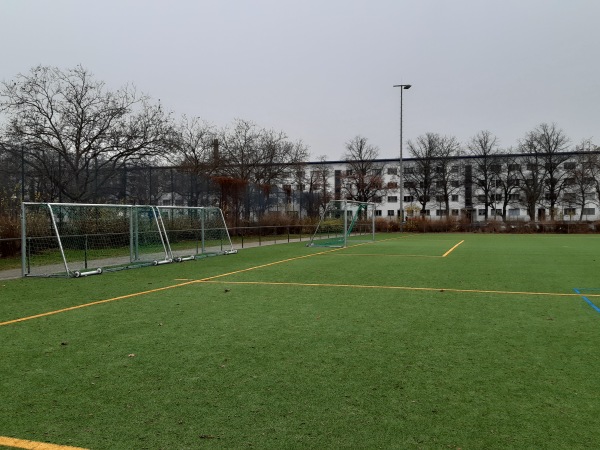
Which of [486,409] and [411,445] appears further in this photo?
[486,409]

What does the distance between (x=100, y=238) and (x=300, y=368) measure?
12.4 m

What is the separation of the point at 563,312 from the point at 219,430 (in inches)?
241

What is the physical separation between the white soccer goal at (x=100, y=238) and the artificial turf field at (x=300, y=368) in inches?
167

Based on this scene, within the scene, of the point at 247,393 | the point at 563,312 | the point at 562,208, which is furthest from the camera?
the point at 562,208

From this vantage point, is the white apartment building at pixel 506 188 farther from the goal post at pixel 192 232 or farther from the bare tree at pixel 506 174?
the goal post at pixel 192 232

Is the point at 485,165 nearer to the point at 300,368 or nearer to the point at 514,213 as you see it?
the point at 514,213

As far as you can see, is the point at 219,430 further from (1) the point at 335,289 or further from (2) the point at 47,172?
(2) the point at 47,172

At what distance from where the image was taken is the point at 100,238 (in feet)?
50.6

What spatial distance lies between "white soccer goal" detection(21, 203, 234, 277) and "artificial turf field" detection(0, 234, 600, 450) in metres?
4.24

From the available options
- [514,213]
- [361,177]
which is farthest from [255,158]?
[514,213]

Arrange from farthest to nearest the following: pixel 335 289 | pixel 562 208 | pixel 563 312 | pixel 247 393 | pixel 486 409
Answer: pixel 562 208 → pixel 335 289 → pixel 563 312 → pixel 247 393 → pixel 486 409

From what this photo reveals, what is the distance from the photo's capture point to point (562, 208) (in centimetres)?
6756

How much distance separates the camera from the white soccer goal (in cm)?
A: 1352

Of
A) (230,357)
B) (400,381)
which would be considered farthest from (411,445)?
(230,357)
